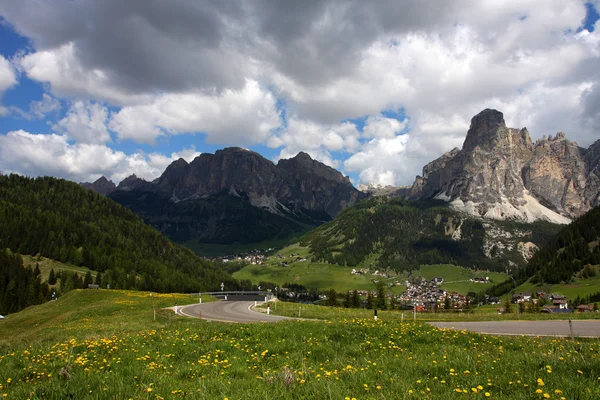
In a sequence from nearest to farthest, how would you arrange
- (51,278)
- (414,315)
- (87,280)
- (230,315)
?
(414,315)
(230,315)
(51,278)
(87,280)

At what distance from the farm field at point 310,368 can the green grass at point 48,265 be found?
521 feet

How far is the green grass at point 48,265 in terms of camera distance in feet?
479

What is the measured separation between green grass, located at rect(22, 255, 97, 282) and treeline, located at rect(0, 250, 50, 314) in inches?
879

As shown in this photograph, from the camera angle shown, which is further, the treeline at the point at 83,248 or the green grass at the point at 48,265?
the treeline at the point at 83,248

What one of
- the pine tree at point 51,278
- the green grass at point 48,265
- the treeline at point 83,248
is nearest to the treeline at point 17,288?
the pine tree at point 51,278

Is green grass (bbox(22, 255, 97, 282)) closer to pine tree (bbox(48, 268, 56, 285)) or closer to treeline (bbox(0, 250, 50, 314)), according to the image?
pine tree (bbox(48, 268, 56, 285))

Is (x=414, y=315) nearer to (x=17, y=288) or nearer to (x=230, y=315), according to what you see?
(x=230, y=315)

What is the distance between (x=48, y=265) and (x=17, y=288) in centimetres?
4104

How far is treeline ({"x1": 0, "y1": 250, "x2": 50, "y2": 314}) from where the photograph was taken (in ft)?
364

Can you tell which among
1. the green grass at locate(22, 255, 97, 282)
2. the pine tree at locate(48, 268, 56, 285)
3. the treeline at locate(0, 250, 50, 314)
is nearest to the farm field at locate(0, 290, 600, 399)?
the treeline at locate(0, 250, 50, 314)

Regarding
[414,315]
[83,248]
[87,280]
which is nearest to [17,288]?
[87,280]

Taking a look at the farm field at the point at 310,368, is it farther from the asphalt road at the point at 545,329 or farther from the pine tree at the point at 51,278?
the pine tree at the point at 51,278

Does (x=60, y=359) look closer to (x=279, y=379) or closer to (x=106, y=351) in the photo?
(x=106, y=351)

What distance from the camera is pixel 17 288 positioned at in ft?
374
